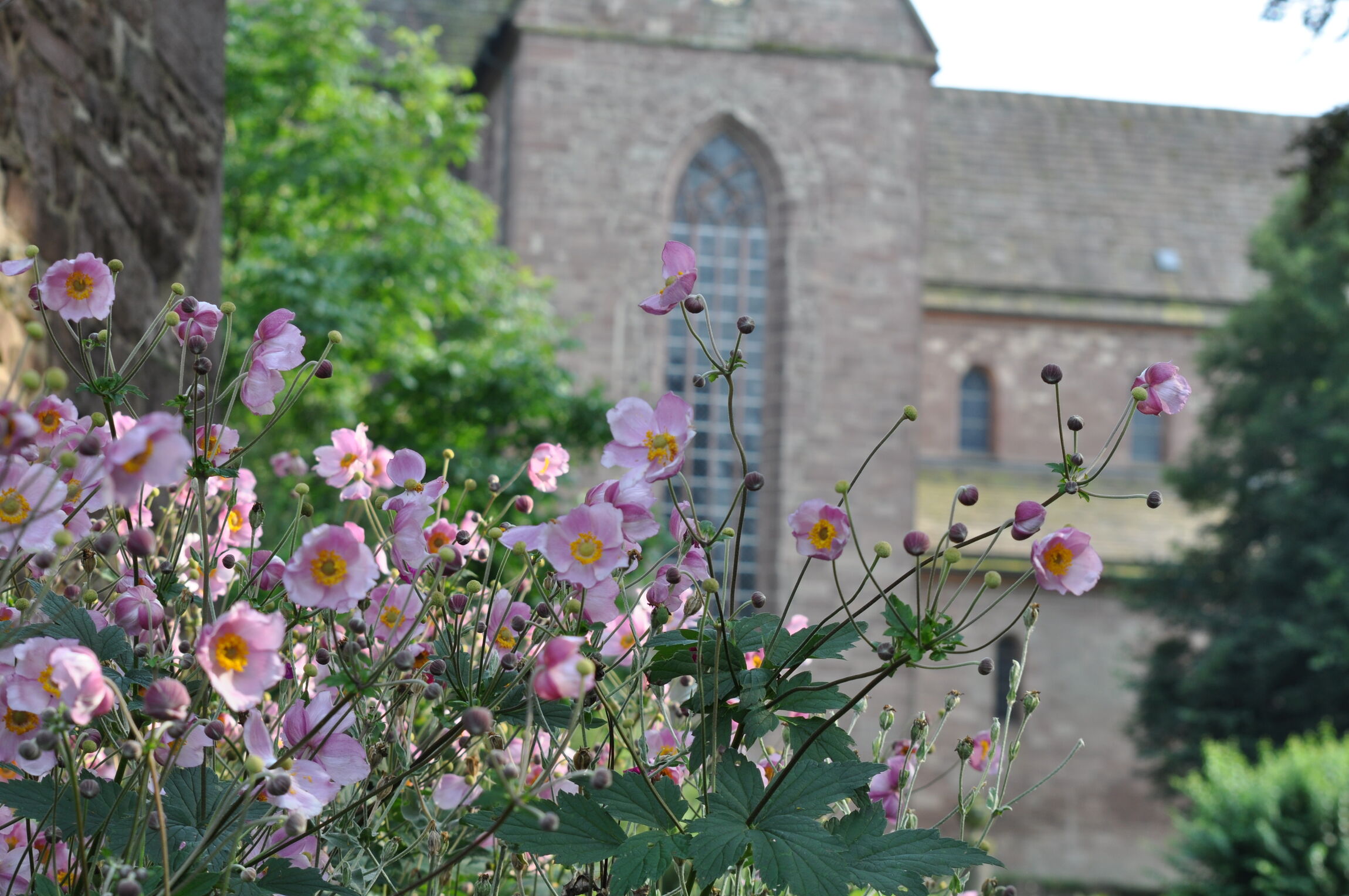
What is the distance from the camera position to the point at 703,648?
1370 millimetres

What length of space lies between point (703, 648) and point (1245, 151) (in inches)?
1044

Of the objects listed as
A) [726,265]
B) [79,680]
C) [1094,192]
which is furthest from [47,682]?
[1094,192]

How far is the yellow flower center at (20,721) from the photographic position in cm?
120

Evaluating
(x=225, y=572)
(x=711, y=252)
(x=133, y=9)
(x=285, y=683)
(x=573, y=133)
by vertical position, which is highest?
(x=573, y=133)

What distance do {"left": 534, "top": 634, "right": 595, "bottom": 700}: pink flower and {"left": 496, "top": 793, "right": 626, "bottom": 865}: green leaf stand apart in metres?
0.26

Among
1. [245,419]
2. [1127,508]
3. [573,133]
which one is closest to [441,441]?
[245,419]

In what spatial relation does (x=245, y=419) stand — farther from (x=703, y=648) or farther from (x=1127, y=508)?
(x=1127, y=508)

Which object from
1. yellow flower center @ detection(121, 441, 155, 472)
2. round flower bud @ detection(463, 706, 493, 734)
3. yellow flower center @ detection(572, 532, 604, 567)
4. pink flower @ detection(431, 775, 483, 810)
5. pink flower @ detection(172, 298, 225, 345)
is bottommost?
pink flower @ detection(431, 775, 483, 810)

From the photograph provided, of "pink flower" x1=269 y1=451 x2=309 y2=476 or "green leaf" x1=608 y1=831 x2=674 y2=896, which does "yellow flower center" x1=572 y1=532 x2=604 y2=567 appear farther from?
"pink flower" x1=269 y1=451 x2=309 y2=476

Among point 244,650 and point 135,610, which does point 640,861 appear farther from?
point 135,610

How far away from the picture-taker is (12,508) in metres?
1.12

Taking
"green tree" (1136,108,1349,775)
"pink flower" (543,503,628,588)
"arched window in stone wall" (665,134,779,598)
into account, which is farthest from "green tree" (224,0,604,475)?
"pink flower" (543,503,628,588)

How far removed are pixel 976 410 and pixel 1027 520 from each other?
21691 millimetres

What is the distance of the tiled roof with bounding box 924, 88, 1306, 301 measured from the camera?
73.5 feet
